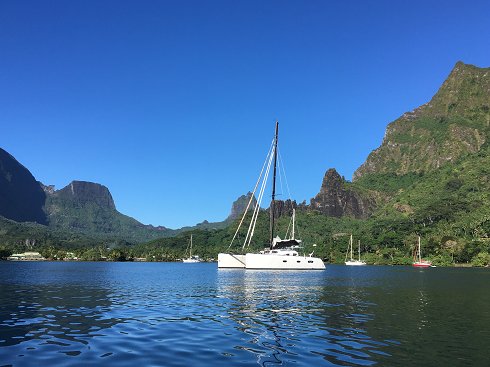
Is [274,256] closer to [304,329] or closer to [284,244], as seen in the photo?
[284,244]

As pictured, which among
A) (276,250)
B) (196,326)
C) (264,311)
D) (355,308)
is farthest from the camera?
(276,250)

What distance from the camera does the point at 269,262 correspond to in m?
98.1

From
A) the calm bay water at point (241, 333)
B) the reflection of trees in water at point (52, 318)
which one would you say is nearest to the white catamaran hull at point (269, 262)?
the reflection of trees in water at point (52, 318)

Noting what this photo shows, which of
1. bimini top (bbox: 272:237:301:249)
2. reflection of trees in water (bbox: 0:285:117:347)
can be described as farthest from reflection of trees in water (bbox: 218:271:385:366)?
bimini top (bbox: 272:237:301:249)

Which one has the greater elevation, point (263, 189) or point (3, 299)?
point (263, 189)

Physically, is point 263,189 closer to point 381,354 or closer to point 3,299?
point 3,299

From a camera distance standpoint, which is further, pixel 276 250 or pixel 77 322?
pixel 276 250

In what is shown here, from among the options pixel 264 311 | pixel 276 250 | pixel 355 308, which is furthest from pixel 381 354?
pixel 276 250

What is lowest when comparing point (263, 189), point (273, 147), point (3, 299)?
point (3, 299)

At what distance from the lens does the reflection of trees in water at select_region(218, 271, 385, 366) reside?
58.0ft

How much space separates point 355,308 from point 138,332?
18597 mm

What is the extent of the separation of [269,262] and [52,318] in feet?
242

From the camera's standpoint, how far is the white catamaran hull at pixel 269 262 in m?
97.5

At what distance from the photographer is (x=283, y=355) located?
57.3 ft
